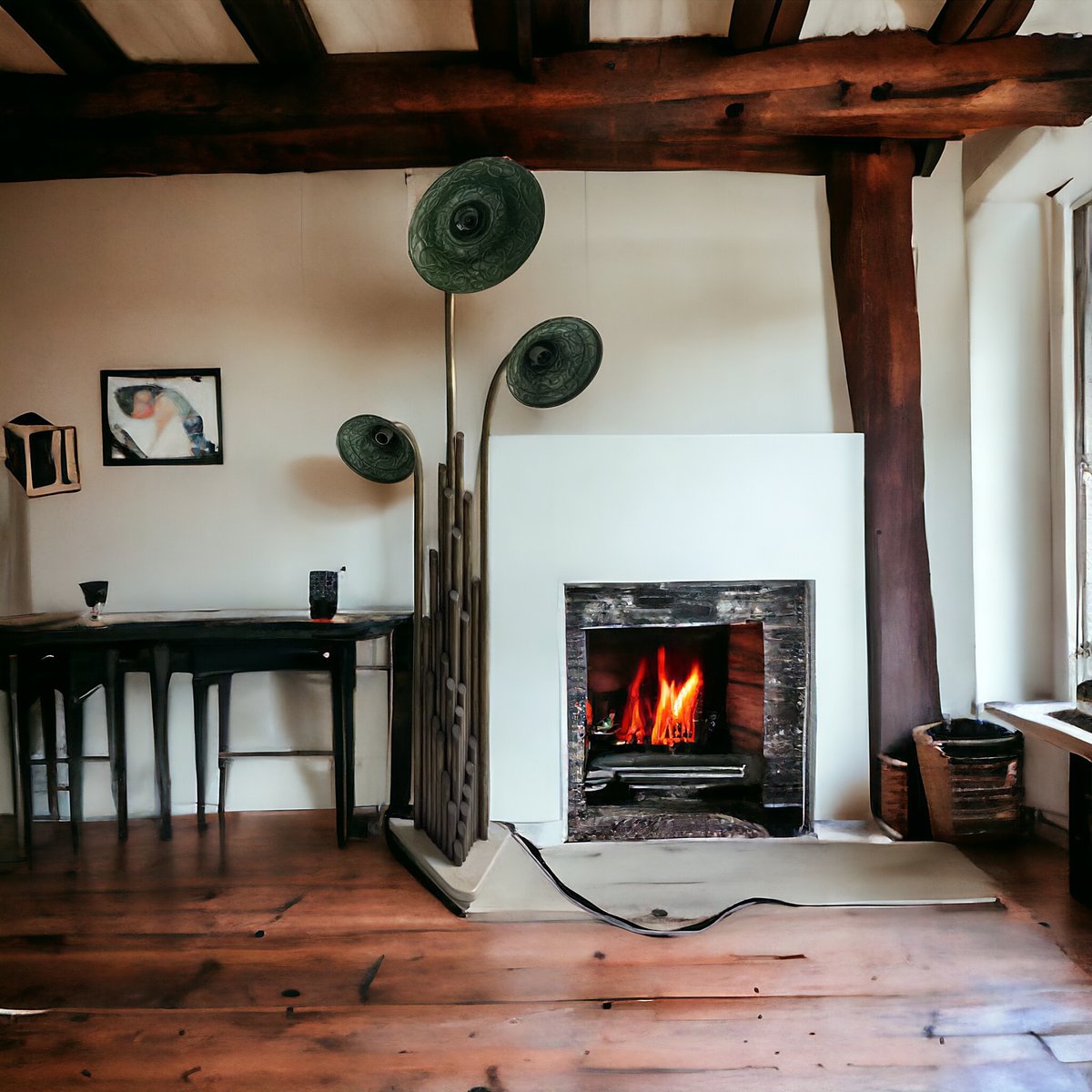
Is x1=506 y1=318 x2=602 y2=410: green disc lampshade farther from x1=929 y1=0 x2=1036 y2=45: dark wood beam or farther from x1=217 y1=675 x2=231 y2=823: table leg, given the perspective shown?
x1=217 y1=675 x2=231 y2=823: table leg

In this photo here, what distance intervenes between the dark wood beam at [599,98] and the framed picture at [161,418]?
925mm

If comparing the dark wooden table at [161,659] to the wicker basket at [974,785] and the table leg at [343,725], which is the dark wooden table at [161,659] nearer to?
the table leg at [343,725]

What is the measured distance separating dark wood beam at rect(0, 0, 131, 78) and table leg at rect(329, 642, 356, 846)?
7.43ft

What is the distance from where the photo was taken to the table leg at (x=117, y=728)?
2.87m

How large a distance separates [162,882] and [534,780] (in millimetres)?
1336

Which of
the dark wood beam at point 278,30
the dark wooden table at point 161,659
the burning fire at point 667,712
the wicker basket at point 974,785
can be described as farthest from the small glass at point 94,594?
the wicker basket at point 974,785

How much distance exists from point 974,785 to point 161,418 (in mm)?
3490

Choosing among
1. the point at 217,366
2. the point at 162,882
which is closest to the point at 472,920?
the point at 162,882

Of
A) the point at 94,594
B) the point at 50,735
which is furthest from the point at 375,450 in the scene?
the point at 50,735

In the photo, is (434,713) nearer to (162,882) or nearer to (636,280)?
(162,882)

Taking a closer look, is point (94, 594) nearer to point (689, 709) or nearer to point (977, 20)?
point (689, 709)

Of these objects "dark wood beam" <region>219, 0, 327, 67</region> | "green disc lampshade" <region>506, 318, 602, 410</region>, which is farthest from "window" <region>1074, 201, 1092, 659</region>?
"dark wood beam" <region>219, 0, 327, 67</region>

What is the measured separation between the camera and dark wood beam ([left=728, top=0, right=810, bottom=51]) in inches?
99.4

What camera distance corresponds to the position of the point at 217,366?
3252 millimetres
